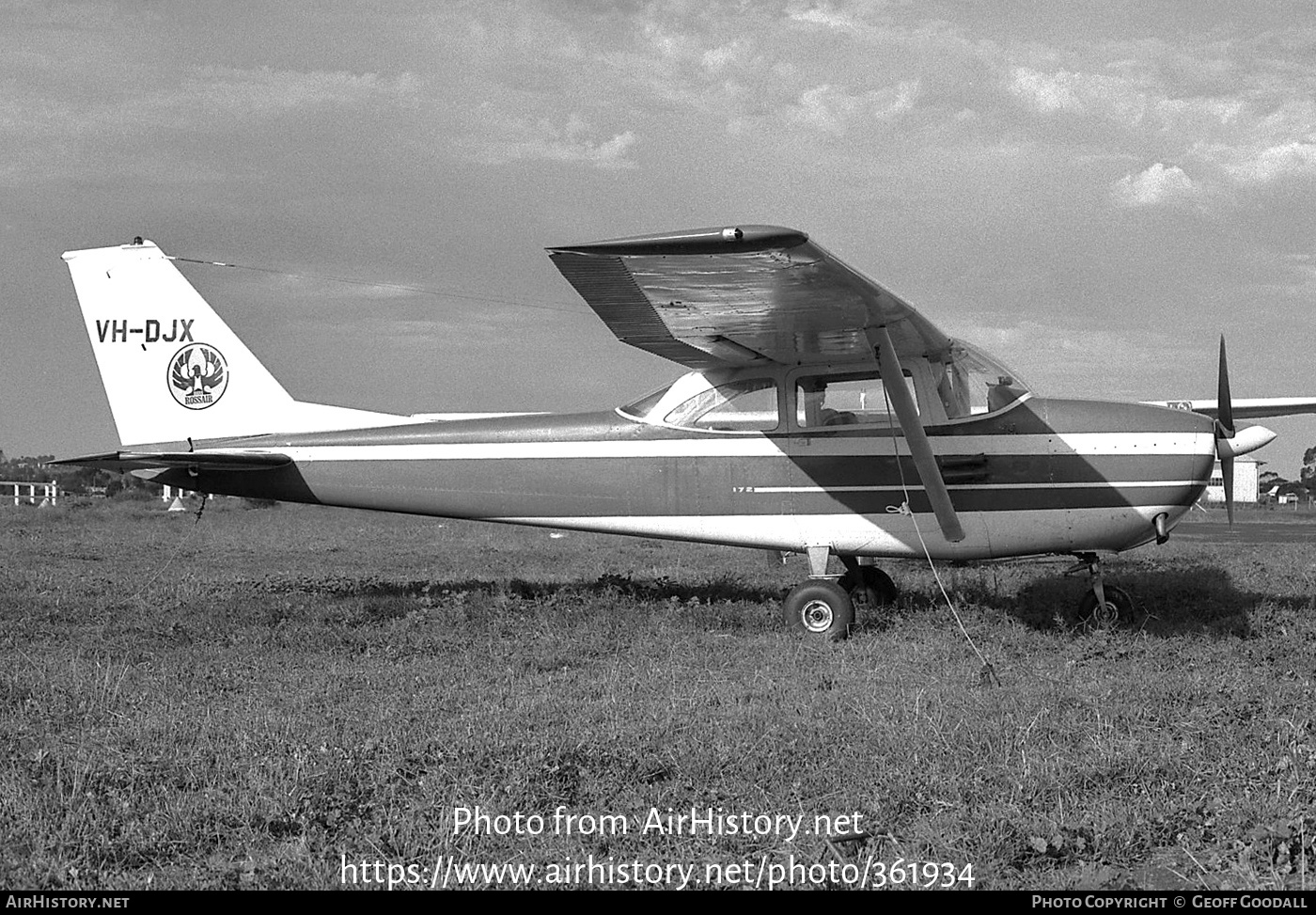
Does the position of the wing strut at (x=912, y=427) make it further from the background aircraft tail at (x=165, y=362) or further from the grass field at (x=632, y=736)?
the background aircraft tail at (x=165, y=362)

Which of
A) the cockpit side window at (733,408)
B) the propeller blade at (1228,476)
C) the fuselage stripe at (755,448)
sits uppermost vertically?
the cockpit side window at (733,408)

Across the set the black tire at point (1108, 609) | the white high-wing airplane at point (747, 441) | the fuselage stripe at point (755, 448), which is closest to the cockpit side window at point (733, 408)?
the white high-wing airplane at point (747, 441)

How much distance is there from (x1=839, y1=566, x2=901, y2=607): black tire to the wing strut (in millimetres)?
1567

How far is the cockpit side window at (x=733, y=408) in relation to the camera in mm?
9148

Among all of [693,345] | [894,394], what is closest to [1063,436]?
[894,394]

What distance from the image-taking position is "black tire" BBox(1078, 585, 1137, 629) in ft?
28.3

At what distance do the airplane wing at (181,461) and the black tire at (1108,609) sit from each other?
6.52m

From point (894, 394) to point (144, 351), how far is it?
6.38m

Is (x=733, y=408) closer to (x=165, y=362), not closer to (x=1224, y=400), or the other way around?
(x=1224, y=400)

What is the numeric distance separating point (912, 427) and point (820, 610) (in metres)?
1.49

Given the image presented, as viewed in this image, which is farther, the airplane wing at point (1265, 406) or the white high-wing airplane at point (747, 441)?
the airplane wing at point (1265, 406)

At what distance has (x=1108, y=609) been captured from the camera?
28.8 feet

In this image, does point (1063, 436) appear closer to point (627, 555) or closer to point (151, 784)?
point (151, 784)

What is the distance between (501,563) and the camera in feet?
48.5
